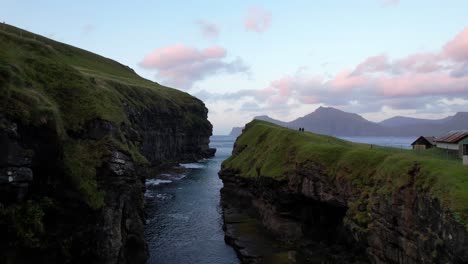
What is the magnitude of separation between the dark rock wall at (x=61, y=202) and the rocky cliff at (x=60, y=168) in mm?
77

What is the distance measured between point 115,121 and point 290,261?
26.2 meters

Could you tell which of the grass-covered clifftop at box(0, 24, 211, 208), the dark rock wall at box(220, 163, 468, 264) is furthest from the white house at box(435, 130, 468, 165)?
the grass-covered clifftop at box(0, 24, 211, 208)

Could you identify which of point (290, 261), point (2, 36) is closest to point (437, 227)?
point (290, 261)

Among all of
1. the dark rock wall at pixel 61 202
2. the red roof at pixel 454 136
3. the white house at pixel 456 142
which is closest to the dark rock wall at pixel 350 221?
the white house at pixel 456 142

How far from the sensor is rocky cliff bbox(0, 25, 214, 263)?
95.0 feet

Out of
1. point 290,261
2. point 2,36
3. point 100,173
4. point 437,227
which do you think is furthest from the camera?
point 290,261

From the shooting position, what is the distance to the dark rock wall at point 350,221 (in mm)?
27766

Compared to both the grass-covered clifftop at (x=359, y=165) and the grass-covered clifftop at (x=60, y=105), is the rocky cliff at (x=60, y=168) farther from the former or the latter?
the grass-covered clifftop at (x=359, y=165)

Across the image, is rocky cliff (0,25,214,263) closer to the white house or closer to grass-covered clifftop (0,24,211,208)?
grass-covered clifftop (0,24,211,208)

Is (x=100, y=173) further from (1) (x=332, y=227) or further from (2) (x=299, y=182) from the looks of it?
(1) (x=332, y=227)

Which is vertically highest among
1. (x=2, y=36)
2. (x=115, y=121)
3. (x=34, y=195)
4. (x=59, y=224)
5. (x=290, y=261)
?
(x=2, y=36)

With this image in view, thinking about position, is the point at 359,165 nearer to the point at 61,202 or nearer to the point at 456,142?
the point at 456,142

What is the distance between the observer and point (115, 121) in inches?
1642

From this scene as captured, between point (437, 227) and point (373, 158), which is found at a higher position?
point (373, 158)
